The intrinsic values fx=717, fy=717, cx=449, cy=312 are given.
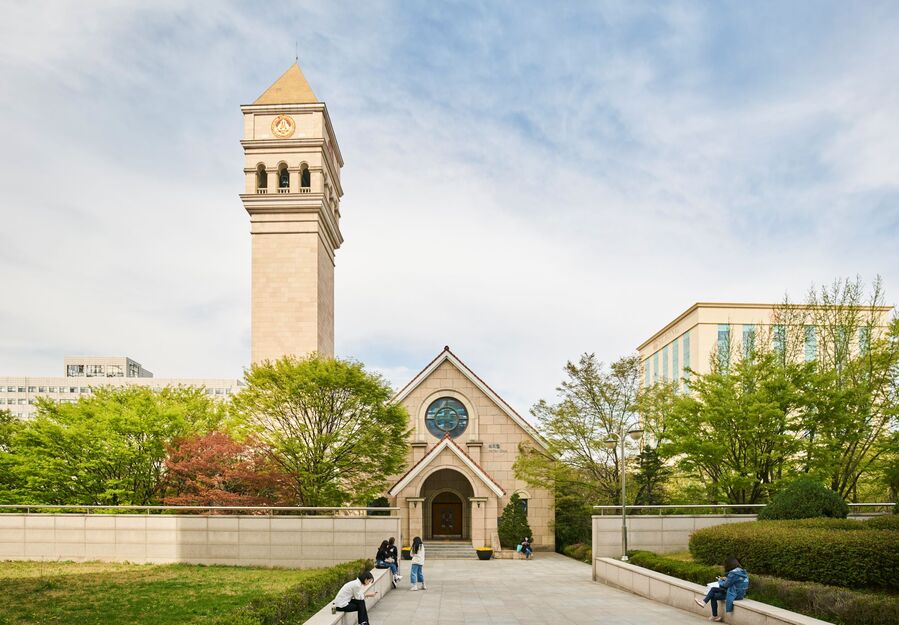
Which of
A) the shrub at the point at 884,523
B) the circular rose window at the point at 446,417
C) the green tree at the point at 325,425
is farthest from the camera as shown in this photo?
the circular rose window at the point at 446,417

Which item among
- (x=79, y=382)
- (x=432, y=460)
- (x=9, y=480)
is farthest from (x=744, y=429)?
(x=79, y=382)

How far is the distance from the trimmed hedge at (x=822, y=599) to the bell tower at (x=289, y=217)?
25.6 meters

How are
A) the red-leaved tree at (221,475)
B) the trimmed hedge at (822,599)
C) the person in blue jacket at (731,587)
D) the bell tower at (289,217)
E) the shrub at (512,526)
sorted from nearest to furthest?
the trimmed hedge at (822,599) < the person in blue jacket at (731,587) < the red-leaved tree at (221,475) < the shrub at (512,526) < the bell tower at (289,217)

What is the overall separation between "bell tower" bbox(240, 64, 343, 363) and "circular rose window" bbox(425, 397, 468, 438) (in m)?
6.95

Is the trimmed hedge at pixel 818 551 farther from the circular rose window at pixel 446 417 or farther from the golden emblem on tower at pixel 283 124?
the golden emblem on tower at pixel 283 124

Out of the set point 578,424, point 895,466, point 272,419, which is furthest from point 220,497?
point 895,466

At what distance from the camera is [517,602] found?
17406mm

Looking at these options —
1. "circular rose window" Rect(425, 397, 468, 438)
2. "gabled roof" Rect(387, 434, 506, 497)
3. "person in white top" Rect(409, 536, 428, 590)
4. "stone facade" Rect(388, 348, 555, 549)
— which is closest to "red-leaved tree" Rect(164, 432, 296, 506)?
"gabled roof" Rect(387, 434, 506, 497)

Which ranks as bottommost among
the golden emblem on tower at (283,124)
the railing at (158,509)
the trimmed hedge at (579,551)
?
the trimmed hedge at (579,551)

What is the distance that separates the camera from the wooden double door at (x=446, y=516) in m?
36.0

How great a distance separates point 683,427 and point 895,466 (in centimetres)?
672

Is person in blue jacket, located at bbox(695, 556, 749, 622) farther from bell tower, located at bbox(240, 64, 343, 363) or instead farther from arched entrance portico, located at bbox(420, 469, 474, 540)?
bell tower, located at bbox(240, 64, 343, 363)

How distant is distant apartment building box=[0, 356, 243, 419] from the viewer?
126375 mm

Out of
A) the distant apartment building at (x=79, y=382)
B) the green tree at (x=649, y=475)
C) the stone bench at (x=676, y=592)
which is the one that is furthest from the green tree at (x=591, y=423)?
the distant apartment building at (x=79, y=382)
